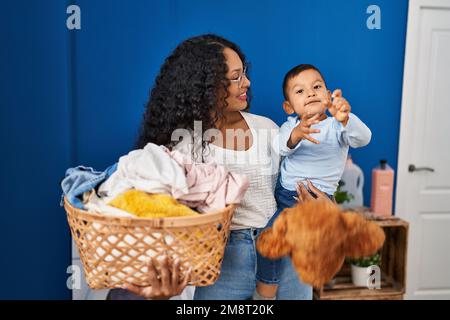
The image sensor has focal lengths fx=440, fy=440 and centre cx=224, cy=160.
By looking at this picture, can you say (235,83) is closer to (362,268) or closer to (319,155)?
(319,155)

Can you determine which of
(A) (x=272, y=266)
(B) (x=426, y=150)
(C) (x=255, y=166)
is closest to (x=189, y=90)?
(C) (x=255, y=166)

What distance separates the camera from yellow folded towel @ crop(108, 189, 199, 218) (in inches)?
28.0

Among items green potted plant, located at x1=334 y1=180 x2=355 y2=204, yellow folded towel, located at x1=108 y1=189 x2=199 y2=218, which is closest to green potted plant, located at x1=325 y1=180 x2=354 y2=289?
green potted plant, located at x1=334 y1=180 x2=355 y2=204

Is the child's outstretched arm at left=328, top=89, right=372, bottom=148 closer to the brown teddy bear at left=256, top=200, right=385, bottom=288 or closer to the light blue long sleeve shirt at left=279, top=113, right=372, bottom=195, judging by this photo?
the light blue long sleeve shirt at left=279, top=113, right=372, bottom=195

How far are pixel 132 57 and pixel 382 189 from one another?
78cm

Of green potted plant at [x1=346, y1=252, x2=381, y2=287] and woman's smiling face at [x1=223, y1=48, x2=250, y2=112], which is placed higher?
woman's smiling face at [x1=223, y1=48, x2=250, y2=112]

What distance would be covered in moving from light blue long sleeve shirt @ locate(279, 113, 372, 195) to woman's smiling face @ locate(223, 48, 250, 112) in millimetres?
108

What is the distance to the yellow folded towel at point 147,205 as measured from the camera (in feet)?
2.34

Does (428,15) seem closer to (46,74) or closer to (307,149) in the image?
(307,149)

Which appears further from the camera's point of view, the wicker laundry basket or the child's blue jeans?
the child's blue jeans

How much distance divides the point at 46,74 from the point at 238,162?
0.53m

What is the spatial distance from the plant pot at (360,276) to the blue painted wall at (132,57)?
52cm

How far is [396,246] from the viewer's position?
55.2 inches

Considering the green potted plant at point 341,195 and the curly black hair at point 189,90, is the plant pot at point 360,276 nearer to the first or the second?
the green potted plant at point 341,195
